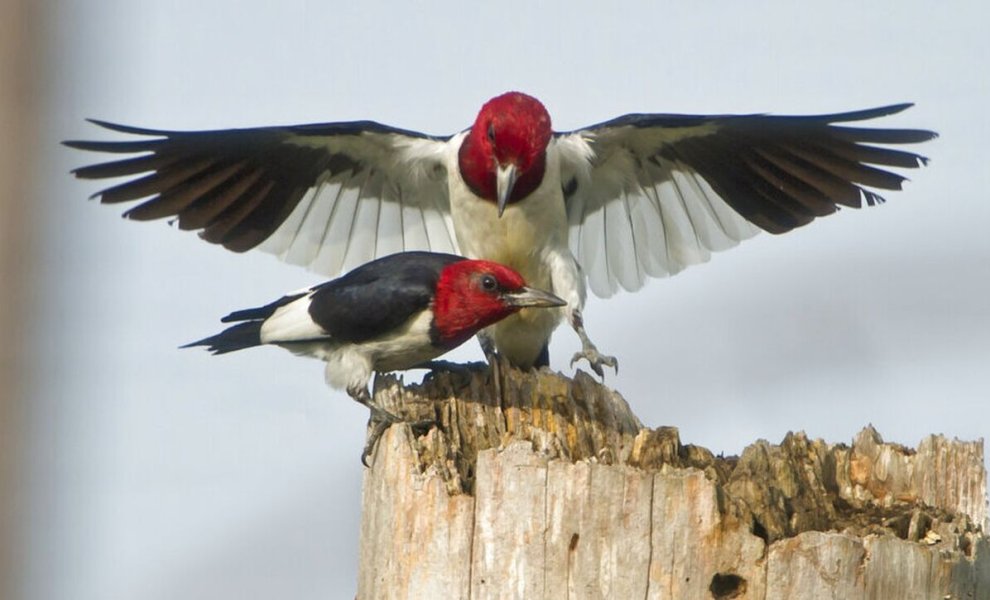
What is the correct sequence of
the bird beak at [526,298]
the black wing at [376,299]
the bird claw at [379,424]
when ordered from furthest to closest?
the bird beak at [526,298], the black wing at [376,299], the bird claw at [379,424]

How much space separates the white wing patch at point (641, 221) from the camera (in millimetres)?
6711

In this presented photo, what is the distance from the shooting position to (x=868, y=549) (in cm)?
341

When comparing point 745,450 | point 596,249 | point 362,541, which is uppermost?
point 596,249

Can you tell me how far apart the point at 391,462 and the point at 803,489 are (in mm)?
1142

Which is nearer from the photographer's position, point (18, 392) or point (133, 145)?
point (18, 392)

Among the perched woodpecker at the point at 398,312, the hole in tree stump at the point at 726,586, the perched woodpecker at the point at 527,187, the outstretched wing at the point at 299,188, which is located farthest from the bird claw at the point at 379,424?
the outstretched wing at the point at 299,188

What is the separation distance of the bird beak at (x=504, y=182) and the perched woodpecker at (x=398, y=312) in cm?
51

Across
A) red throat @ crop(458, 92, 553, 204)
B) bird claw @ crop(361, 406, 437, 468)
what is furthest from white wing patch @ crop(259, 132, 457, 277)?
bird claw @ crop(361, 406, 437, 468)

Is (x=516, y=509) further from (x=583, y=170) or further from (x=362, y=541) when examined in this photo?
(x=583, y=170)

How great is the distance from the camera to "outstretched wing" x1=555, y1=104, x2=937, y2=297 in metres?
6.33

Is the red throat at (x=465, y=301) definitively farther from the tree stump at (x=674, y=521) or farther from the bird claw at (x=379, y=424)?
the tree stump at (x=674, y=521)

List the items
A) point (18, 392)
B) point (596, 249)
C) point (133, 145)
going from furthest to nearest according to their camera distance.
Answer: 1. point (596, 249)
2. point (133, 145)
3. point (18, 392)

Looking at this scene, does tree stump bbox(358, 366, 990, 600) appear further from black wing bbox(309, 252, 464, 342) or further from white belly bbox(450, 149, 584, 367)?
white belly bbox(450, 149, 584, 367)

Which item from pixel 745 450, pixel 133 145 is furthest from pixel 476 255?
pixel 745 450
